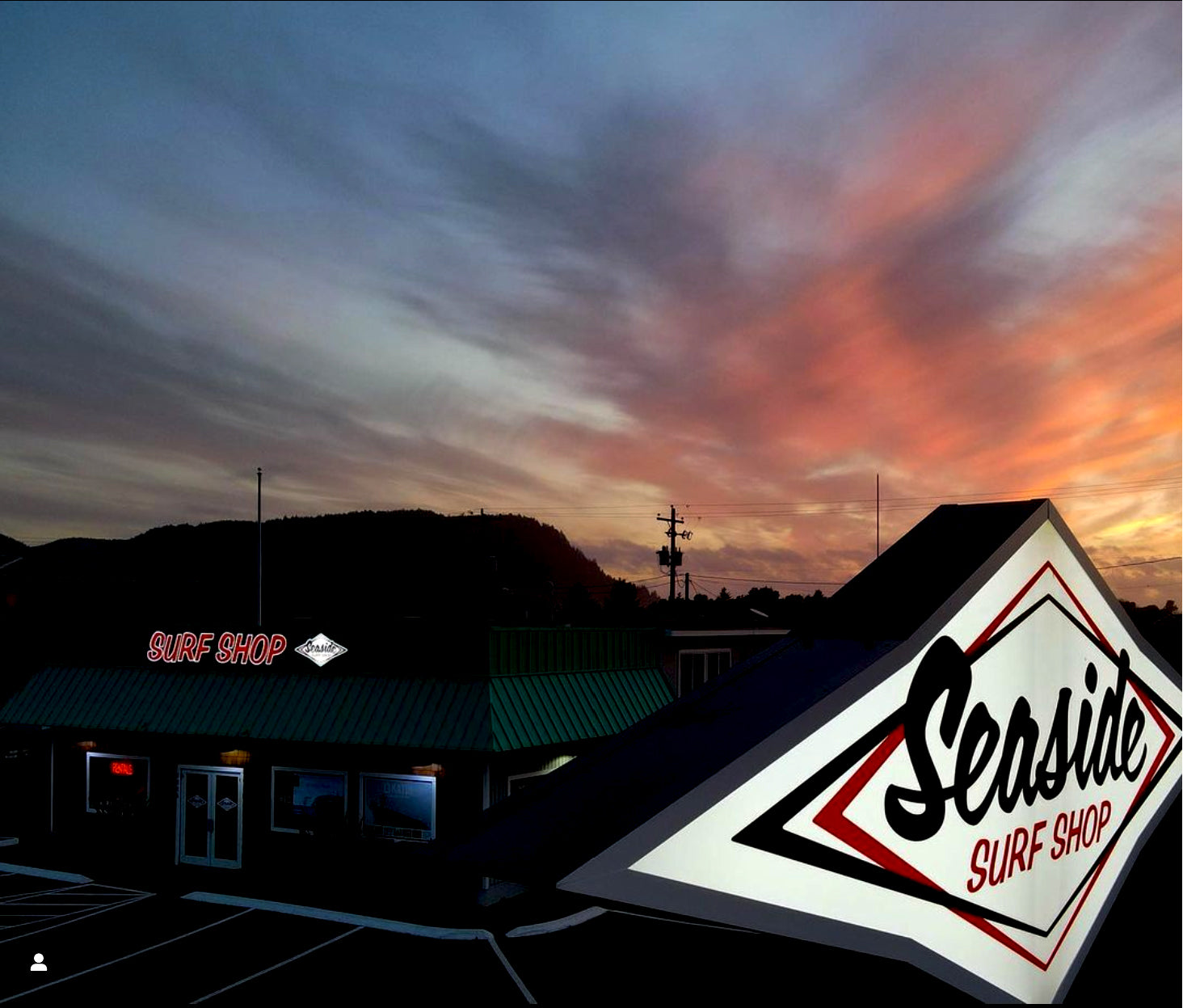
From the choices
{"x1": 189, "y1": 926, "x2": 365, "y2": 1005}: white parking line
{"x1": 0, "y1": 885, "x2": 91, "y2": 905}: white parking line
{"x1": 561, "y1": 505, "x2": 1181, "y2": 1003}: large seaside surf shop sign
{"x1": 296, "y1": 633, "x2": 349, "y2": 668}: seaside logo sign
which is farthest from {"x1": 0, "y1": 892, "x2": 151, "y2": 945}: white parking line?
{"x1": 561, "y1": 505, "x2": 1181, "y2": 1003}: large seaside surf shop sign

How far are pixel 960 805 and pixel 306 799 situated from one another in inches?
843

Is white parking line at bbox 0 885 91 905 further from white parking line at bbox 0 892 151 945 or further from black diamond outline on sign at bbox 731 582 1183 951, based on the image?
black diamond outline on sign at bbox 731 582 1183 951

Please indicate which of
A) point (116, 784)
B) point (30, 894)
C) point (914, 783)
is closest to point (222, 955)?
point (30, 894)

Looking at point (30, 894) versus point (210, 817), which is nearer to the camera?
point (30, 894)

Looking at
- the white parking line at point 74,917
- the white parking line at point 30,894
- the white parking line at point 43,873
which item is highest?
the white parking line at point 74,917

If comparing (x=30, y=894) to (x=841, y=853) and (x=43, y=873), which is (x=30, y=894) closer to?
(x=43, y=873)

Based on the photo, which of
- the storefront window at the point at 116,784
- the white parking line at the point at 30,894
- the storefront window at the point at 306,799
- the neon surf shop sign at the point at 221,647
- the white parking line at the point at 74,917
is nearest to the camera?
the white parking line at the point at 74,917

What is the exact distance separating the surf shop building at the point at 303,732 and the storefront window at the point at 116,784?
6 centimetres

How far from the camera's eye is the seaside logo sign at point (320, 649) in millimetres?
25891

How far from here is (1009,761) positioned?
8891mm

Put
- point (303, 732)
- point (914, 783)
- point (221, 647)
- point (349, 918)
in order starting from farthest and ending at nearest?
1. point (221, 647)
2. point (303, 732)
3. point (349, 918)
4. point (914, 783)

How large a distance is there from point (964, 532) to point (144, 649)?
1008 inches

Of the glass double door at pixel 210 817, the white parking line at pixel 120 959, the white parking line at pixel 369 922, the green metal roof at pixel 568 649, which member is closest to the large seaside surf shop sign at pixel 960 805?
the white parking line at pixel 369 922

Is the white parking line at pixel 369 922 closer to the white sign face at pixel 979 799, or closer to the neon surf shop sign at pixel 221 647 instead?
the neon surf shop sign at pixel 221 647
